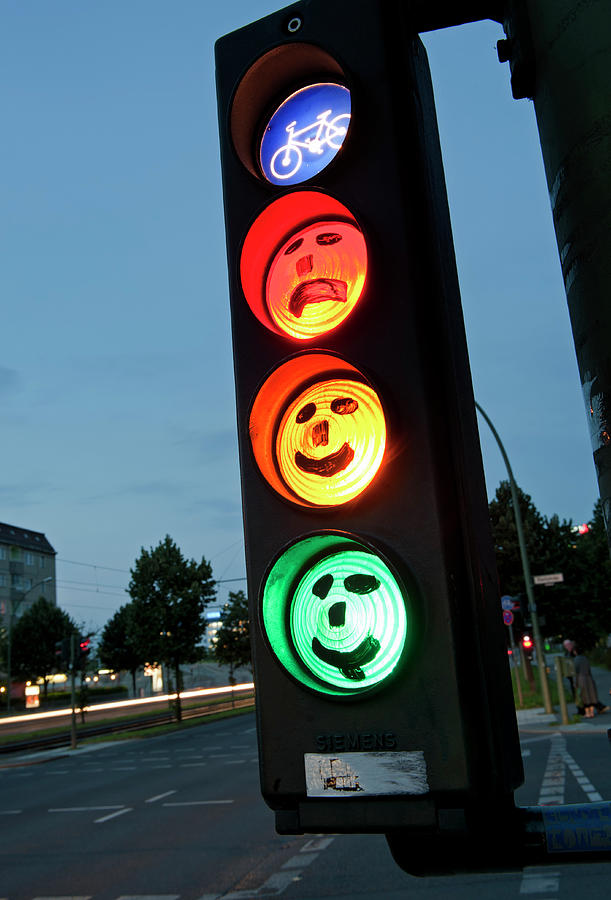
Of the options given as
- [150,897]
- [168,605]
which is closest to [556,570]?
[168,605]

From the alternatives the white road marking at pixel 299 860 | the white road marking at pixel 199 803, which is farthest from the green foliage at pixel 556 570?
the white road marking at pixel 299 860

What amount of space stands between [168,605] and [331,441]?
3608 cm

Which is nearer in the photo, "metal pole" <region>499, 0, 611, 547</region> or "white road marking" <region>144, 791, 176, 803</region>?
"metal pole" <region>499, 0, 611, 547</region>

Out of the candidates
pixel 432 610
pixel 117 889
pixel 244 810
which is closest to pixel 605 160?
pixel 432 610

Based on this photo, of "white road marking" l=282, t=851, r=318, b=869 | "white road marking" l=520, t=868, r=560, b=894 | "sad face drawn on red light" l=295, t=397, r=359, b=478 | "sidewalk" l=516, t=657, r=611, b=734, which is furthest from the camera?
"sidewalk" l=516, t=657, r=611, b=734

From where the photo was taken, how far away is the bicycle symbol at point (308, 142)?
1194 mm

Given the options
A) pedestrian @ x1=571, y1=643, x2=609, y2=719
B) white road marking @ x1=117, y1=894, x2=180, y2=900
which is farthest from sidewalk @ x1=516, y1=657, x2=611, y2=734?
white road marking @ x1=117, y1=894, x2=180, y2=900

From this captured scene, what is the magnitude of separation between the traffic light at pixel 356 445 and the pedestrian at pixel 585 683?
16.9 metres

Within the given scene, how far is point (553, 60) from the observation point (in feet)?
3.61

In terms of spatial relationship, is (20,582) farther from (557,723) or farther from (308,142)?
(308,142)

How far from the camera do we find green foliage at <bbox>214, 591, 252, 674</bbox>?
50844mm

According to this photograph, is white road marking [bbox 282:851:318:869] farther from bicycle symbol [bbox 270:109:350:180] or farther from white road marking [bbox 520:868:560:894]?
bicycle symbol [bbox 270:109:350:180]

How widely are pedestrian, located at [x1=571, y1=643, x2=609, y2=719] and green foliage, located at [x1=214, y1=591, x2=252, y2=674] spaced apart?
110ft

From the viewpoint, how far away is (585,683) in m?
17.4
